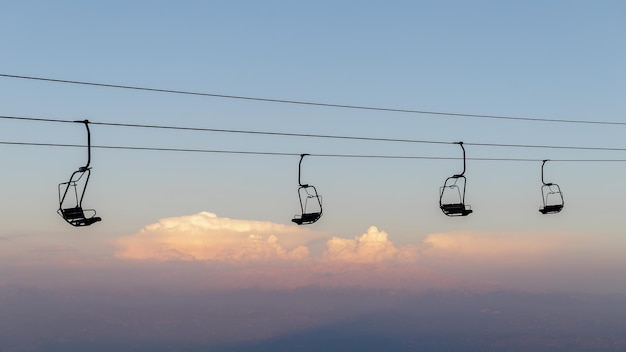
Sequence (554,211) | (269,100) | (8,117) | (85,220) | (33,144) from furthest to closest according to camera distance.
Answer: (554,211)
(269,100)
(85,220)
(33,144)
(8,117)

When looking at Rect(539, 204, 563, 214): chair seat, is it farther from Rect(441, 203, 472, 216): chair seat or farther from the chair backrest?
the chair backrest

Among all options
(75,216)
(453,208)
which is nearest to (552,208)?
(453,208)

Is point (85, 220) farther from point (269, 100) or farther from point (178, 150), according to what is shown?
point (269, 100)

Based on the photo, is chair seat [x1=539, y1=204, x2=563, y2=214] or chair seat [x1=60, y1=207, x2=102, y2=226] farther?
chair seat [x1=539, y1=204, x2=563, y2=214]

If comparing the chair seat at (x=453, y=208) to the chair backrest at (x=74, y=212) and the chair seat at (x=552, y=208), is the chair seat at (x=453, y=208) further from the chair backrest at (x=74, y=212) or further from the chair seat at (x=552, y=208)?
the chair backrest at (x=74, y=212)

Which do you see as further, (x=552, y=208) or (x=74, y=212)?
(x=552, y=208)

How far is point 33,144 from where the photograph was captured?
103 feet

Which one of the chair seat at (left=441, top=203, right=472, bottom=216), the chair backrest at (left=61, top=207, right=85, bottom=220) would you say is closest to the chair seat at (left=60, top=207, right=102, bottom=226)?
the chair backrest at (left=61, top=207, right=85, bottom=220)

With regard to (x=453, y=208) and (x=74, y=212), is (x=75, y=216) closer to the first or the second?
(x=74, y=212)

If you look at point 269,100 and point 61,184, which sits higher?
point 269,100

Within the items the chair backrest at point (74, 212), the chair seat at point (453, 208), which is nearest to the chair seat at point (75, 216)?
the chair backrest at point (74, 212)

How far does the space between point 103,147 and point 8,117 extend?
17.0 ft

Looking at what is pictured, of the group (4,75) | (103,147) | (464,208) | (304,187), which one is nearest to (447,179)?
(464,208)

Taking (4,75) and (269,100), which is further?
(269,100)
